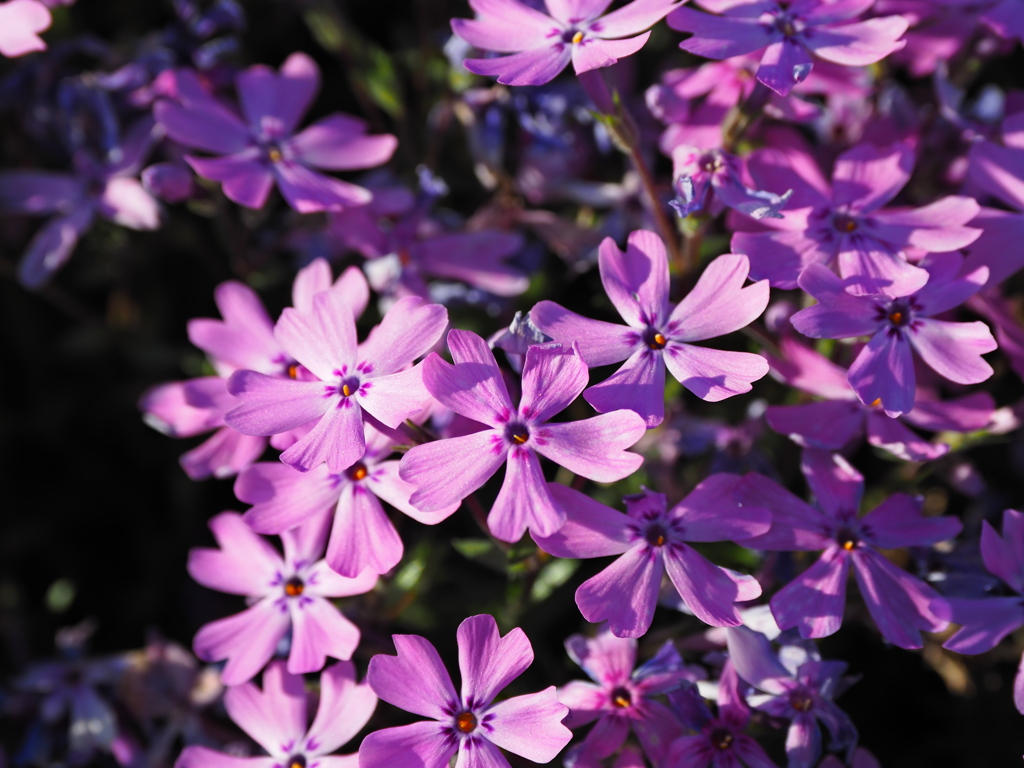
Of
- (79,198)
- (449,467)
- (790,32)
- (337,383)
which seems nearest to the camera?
(449,467)

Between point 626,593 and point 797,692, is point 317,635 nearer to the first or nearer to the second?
point 626,593

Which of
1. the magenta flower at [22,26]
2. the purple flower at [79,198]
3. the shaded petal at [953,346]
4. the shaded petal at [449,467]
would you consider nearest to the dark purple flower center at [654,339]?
the shaded petal at [449,467]

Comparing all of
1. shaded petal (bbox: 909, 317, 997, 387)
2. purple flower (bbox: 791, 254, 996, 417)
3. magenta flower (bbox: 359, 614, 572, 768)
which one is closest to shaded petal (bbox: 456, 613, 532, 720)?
magenta flower (bbox: 359, 614, 572, 768)

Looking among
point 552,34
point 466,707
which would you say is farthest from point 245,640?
point 552,34

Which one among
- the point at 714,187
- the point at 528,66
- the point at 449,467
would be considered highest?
the point at 528,66

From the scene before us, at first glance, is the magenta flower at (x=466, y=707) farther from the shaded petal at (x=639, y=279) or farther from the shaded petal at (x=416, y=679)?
the shaded petal at (x=639, y=279)

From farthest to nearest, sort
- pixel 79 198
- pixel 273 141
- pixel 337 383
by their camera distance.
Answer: pixel 79 198 → pixel 273 141 → pixel 337 383

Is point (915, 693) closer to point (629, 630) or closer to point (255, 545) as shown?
point (629, 630)
